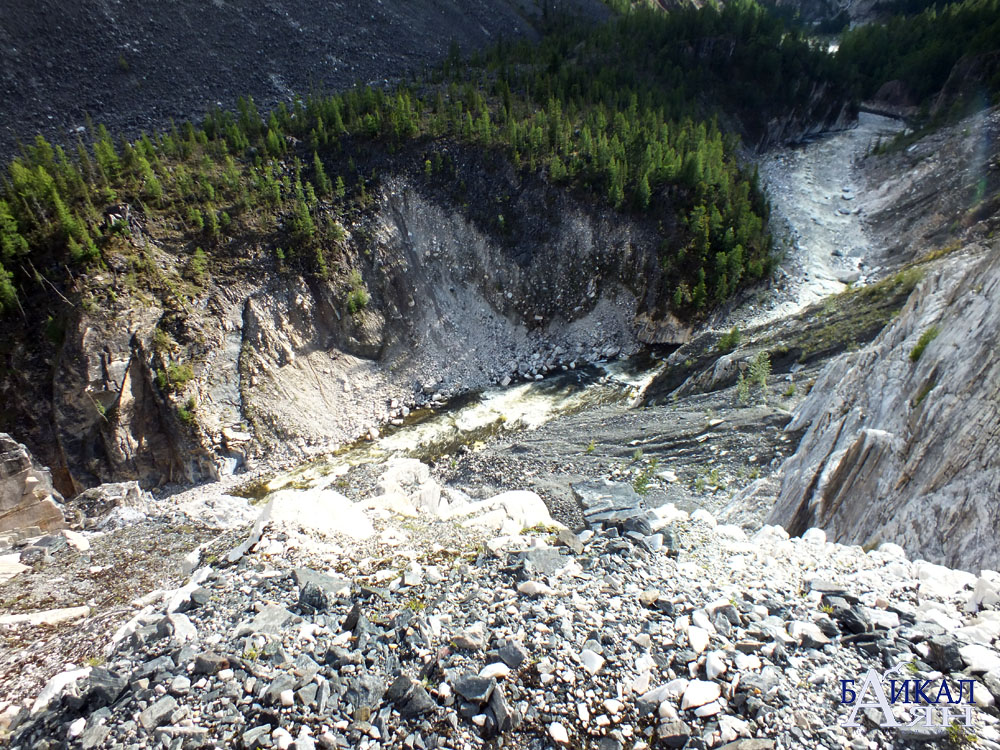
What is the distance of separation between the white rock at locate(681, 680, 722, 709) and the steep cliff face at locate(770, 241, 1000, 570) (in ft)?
18.7

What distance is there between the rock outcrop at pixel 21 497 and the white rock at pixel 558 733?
19472 millimetres

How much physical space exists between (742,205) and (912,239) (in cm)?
1190

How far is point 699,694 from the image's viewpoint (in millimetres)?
5570

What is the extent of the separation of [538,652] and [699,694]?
193 centimetres

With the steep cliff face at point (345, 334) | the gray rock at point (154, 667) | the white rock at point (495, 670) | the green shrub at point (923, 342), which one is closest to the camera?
the white rock at point (495, 670)

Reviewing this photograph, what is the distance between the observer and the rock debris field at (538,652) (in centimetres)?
543

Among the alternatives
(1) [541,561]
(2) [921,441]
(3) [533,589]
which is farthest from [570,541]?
(2) [921,441]

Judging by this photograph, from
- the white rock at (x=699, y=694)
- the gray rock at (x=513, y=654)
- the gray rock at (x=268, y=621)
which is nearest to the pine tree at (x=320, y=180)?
the gray rock at (x=268, y=621)

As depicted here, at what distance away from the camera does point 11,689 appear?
7.93m

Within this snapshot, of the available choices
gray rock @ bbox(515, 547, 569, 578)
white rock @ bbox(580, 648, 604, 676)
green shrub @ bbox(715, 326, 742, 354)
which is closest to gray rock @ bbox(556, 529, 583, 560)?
gray rock @ bbox(515, 547, 569, 578)

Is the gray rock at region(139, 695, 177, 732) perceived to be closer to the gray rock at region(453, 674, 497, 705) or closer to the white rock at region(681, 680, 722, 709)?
the gray rock at region(453, 674, 497, 705)

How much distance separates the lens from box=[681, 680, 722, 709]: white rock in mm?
5512

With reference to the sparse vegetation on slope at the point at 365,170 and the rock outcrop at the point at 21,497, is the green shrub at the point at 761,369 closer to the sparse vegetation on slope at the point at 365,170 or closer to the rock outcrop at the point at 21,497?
the sparse vegetation on slope at the point at 365,170

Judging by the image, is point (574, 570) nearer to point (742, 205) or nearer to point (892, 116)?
point (742, 205)
